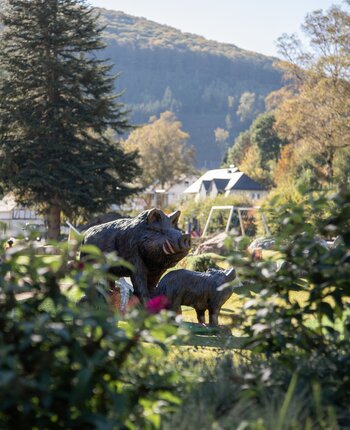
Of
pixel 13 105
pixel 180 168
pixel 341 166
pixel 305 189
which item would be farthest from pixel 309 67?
pixel 305 189

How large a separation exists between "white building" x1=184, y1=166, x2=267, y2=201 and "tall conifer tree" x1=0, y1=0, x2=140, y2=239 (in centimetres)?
4501

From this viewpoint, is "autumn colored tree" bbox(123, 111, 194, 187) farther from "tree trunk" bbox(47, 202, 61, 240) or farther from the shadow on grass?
the shadow on grass

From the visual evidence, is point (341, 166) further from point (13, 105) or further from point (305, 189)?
point (305, 189)

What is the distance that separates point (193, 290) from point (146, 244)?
2.97ft

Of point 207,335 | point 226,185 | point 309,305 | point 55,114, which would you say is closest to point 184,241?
point 207,335

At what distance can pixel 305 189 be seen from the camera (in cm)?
500

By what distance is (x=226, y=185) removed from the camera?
99812 millimetres

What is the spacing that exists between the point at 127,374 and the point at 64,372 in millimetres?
552

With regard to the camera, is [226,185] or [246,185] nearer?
[246,185]

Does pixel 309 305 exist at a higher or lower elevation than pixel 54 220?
higher

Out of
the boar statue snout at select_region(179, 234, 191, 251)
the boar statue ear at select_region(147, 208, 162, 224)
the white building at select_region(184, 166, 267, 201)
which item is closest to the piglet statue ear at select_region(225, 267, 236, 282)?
the boar statue snout at select_region(179, 234, 191, 251)

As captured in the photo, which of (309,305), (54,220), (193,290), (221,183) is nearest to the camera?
(309,305)

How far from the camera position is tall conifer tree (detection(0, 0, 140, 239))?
43750 millimetres

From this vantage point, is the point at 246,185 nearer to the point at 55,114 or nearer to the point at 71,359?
the point at 55,114
